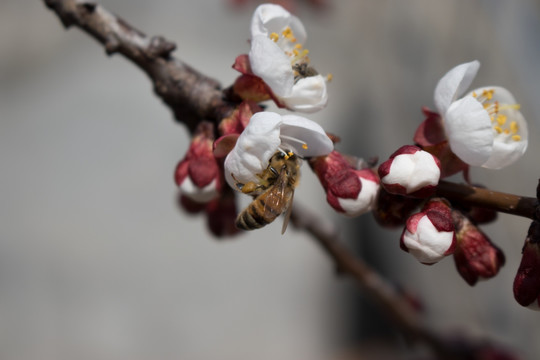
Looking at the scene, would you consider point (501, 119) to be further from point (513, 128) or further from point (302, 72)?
point (302, 72)

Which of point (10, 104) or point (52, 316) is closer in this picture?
point (52, 316)

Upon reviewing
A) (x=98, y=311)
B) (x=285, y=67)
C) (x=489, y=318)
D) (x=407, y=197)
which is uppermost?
(x=285, y=67)

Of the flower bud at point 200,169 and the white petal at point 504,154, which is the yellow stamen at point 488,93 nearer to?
the white petal at point 504,154

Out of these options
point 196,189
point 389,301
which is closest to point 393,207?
point 196,189

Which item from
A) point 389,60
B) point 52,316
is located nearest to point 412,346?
point 52,316

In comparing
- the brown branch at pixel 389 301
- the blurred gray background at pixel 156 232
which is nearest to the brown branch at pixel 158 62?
the brown branch at pixel 389 301

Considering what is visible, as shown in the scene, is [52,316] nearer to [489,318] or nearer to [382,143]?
[489,318]

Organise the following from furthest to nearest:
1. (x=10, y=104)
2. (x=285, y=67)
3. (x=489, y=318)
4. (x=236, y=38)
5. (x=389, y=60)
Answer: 1. (x=389, y=60)
2. (x=236, y=38)
3. (x=10, y=104)
4. (x=489, y=318)
5. (x=285, y=67)

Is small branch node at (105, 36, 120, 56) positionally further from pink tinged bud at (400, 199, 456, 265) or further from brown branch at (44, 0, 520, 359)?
pink tinged bud at (400, 199, 456, 265)
